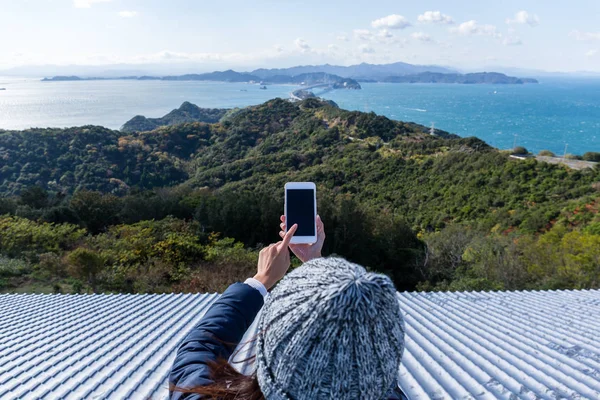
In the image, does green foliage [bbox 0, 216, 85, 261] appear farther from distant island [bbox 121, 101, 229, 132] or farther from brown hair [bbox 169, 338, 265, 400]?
distant island [bbox 121, 101, 229, 132]

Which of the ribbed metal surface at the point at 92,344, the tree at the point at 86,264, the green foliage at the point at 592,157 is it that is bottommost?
the tree at the point at 86,264

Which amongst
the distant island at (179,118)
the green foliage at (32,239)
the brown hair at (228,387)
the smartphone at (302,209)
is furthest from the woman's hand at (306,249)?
the distant island at (179,118)

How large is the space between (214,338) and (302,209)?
2.99 ft

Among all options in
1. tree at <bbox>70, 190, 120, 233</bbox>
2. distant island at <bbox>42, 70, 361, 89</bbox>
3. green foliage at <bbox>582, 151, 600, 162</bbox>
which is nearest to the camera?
tree at <bbox>70, 190, 120, 233</bbox>

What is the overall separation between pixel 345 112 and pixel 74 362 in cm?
4537

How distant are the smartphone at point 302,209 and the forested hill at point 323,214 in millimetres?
8424

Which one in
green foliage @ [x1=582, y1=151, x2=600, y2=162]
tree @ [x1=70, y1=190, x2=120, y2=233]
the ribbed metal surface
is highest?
Answer: the ribbed metal surface

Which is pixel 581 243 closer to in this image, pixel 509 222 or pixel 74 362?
pixel 509 222

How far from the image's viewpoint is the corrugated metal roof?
2.66m

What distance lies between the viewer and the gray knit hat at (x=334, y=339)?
2.90ft

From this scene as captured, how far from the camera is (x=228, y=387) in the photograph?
1.10m

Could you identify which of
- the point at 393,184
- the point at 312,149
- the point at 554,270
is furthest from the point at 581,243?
the point at 312,149

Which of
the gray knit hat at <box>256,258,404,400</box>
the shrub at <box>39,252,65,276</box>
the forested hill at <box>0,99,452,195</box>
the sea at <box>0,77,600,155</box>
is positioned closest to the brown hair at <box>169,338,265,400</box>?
the gray knit hat at <box>256,258,404,400</box>

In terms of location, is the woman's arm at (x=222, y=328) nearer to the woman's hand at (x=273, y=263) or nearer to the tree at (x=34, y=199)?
the woman's hand at (x=273, y=263)
